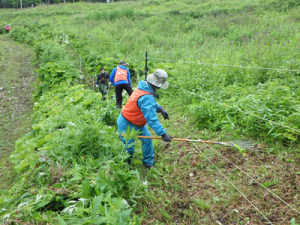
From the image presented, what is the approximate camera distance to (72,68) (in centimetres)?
867

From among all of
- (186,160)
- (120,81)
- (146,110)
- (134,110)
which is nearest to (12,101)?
(120,81)

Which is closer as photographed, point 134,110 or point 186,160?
point 134,110

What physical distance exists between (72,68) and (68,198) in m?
7.05

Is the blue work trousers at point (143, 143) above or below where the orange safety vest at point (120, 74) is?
below

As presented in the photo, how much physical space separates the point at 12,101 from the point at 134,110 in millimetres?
6476

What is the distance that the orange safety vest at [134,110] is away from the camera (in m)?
3.59

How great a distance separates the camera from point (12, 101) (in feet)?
25.8

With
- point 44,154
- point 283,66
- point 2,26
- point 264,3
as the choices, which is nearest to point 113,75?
point 44,154

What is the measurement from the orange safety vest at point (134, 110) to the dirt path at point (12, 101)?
2843mm

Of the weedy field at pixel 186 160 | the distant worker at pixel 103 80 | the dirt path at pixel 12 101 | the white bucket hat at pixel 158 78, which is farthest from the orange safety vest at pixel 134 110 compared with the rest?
the distant worker at pixel 103 80

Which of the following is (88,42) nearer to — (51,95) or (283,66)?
(51,95)

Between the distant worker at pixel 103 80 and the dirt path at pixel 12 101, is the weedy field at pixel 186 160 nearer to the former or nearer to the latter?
the dirt path at pixel 12 101

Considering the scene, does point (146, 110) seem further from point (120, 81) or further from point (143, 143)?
point (120, 81)

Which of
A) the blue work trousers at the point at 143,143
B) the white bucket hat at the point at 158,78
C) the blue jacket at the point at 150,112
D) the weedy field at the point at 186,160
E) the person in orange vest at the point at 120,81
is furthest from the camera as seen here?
the person in orange vest at the point at 120,81
